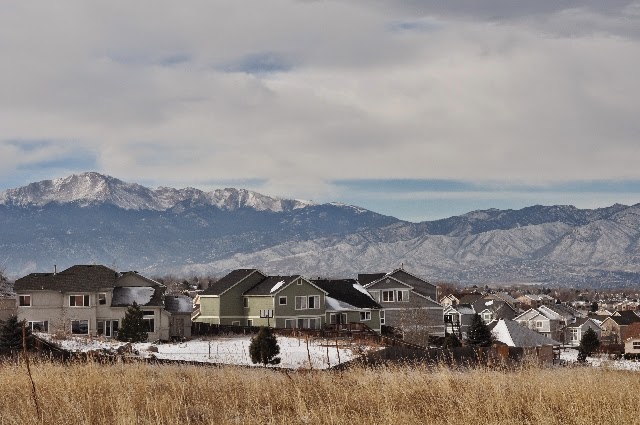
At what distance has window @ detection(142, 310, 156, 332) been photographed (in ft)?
199

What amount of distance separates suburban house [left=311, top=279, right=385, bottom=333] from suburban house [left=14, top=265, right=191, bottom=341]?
15.4m

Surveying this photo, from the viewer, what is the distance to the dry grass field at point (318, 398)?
43.5 ft

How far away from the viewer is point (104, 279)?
210ft

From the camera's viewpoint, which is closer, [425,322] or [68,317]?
[68,317]

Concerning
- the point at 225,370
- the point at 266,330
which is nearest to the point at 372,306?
the point at 266,330

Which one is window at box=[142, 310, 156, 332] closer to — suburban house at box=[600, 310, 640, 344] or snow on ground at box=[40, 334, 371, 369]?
snow on ground at box=[40, 334, 371, 369]

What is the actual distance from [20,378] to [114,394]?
331 cm

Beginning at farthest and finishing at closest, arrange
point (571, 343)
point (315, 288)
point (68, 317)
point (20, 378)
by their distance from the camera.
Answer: point (571, 343) < point (315, 288) < point (68, 317) < point (20, 378)

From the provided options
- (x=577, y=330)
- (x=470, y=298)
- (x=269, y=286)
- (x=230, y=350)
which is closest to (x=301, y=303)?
(x=269, y=286)

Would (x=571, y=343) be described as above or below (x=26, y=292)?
below

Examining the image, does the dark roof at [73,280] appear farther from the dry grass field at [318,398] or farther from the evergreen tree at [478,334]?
the dry grass field at [318,398]

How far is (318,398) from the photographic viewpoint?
49.6 ft

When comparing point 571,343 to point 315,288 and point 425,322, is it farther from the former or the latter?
point 315,288

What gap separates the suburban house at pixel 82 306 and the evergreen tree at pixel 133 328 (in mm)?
2872
